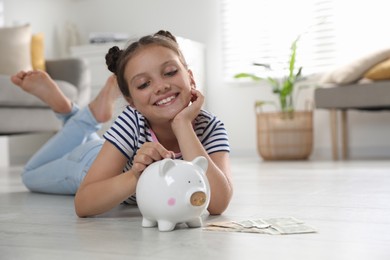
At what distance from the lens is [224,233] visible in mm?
982

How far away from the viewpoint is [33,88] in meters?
2.04

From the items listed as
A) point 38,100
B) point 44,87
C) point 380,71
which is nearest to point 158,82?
point 44,87

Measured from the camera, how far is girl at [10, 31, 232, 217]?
3.71 feet

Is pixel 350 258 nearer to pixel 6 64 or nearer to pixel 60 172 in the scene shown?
pixel 60 172

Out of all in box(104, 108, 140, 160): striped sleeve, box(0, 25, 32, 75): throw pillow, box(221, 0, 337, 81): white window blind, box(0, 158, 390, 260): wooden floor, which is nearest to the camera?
box(0, 158, 390, 260): wooden floor

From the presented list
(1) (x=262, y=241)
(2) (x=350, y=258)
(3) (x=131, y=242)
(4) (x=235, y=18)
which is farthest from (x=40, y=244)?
(4) (x=235, y=18)

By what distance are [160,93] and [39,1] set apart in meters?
3.76

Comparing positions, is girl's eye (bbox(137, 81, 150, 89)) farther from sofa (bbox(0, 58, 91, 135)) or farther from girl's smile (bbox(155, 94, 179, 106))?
sofa (bbox(0, 58, 91, 135))

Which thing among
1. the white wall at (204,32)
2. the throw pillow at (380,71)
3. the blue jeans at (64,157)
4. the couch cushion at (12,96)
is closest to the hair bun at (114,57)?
the blue jeans at (64,157)

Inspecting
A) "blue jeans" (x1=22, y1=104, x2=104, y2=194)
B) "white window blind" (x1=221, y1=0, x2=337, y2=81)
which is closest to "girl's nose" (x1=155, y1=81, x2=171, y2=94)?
"blue jeans" (x1=22, y1=104, x2=104, y2=194)

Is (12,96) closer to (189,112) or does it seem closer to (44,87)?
(44,87)

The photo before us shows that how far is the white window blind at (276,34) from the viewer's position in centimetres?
399

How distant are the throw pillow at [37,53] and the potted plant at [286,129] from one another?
133 cm

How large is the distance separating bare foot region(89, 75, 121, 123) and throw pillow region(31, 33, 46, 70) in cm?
188
